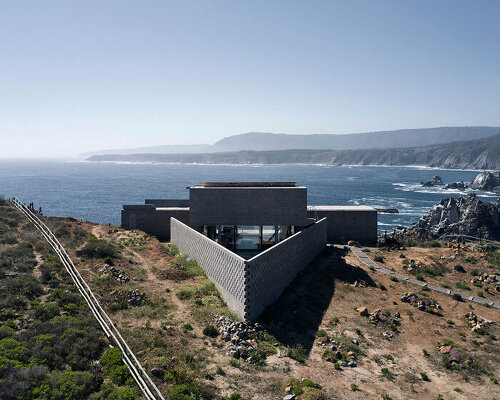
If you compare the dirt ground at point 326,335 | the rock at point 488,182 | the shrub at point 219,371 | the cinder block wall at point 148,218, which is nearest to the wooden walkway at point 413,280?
the dirt ground at point 326,335

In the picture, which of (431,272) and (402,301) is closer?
(402,301)

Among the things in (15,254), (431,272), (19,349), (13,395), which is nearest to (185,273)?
(15,254)

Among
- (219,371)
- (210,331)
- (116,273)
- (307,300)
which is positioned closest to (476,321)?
(307,300)

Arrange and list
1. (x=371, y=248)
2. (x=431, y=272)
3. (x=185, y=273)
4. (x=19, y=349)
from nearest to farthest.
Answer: (x=19, y=349), (x=185, y=273), (x=431, y=272), (x=371, y=248)

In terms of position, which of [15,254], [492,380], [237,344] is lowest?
[492,380]

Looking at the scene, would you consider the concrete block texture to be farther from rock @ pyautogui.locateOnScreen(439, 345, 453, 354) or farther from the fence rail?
rock @ pyautogui.locateOnScreen(439, 345, 453, 354)

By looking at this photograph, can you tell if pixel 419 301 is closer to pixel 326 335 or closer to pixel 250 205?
pixel 326 335

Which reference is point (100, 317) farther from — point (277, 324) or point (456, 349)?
point (456, 349)

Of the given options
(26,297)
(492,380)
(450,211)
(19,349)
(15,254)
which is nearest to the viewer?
(19,349)
